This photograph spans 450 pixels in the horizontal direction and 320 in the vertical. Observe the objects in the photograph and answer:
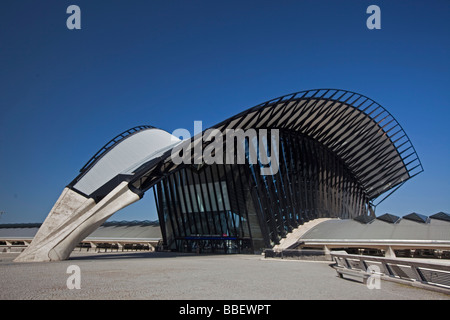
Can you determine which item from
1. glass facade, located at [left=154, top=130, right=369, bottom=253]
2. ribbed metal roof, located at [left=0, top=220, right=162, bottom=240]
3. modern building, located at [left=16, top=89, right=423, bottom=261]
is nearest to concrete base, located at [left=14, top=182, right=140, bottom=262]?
modern building, located at [left=16, top=89, right=423, bottom=261]

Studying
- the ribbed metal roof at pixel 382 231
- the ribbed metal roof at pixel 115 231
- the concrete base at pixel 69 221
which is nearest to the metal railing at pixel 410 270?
the concrete base at pixel 69 221

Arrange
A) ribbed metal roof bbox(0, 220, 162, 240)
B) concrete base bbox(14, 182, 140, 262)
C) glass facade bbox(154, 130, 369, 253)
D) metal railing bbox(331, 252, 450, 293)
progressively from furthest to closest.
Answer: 1. ribbed metal roof bbox(0, 220, 162, 240)
2. glass facade bbox(154, 130, 369, 253)
3. concrete base bbox(14, 182, 140, 262)
4. metal railing bbox(331, 252, 450, 293)

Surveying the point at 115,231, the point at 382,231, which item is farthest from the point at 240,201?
the point at 115,231

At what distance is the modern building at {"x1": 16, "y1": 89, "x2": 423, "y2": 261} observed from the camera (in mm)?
26172

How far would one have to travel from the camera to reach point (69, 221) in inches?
976

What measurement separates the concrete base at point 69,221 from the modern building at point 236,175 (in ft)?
0.24

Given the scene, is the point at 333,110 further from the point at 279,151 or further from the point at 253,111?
the point at 253,111

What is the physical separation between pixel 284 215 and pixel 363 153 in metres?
23.2

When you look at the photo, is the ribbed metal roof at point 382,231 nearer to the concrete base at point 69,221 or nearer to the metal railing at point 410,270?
the concrete base at point 69,221

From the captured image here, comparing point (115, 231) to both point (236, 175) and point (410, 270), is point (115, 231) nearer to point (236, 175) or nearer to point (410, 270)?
point (236, 175)

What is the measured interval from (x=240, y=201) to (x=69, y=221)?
20504 mm

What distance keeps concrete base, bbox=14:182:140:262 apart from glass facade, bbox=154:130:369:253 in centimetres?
1355

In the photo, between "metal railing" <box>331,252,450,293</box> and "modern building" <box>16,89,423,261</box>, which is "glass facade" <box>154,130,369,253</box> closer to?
"modern building" <box>16,89,423,261</box>
